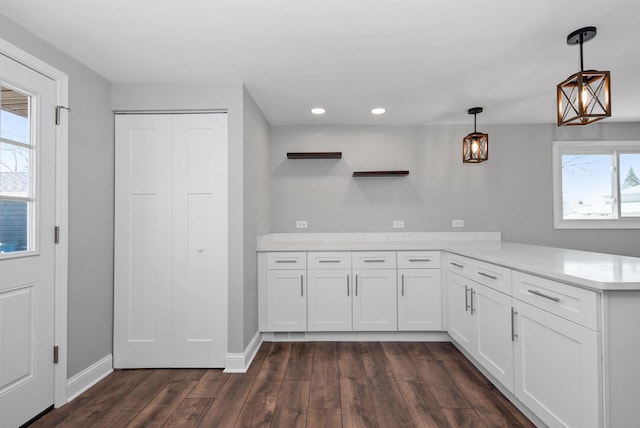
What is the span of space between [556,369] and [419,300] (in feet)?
5.52

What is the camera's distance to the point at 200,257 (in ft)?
9.19

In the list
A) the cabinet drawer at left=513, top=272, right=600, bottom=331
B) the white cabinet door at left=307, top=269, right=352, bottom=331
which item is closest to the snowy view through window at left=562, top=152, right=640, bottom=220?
the cabinet drawer at left=513, top=272, right=600, bottom=331

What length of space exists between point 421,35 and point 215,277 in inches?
90.2

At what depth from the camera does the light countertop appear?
4.94 ft

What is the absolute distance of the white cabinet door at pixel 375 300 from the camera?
338 cm

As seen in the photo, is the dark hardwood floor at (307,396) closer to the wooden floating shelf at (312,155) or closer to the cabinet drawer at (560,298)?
the cabinet drawer at (560,298)

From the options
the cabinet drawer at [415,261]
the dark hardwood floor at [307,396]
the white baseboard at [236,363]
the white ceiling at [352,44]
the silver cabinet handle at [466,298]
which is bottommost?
the dark hardwood floor at [307,396]

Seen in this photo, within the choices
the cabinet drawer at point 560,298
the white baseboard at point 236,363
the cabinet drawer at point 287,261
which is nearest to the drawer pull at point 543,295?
the cabinet drawer at point 560,298

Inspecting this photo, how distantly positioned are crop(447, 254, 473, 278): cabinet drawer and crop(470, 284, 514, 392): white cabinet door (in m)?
0.17

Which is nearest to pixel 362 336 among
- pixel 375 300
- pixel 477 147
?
pixel 375 300

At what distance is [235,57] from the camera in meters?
2.42

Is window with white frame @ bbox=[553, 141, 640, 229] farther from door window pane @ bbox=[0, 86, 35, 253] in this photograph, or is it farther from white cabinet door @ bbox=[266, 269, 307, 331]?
door window pane @ bbox=[0, 86, 35, 253]

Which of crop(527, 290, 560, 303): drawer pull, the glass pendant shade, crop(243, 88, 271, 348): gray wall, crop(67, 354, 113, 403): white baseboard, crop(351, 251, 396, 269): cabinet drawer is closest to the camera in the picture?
crop(527, 290, 560, 303): drawer pull

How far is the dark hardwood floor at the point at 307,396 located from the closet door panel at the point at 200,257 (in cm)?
20
